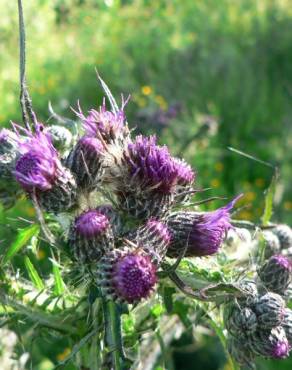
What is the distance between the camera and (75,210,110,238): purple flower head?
116 cm

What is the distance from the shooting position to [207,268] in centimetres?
134

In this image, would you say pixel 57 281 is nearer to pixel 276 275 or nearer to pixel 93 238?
pixel 93 238

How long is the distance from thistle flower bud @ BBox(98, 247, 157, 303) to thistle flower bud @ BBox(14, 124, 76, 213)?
6.7 inches

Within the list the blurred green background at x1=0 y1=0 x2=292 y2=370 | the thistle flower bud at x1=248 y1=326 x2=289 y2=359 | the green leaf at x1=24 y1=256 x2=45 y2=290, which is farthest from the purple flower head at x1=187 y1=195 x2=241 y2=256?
the blurred green background at x1=0 y1=0 x2=292 y2=370

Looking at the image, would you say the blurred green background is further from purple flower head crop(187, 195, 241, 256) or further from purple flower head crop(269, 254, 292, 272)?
purple flower head crop(187, 195, 241, 256)

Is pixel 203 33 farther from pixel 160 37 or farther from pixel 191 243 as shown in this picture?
pixel 191 243

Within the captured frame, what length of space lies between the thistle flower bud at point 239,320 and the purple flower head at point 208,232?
Answer: 0.47 ft

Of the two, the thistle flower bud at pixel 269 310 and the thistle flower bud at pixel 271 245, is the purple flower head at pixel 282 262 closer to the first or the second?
the thistle flower bud at pixel 269 310

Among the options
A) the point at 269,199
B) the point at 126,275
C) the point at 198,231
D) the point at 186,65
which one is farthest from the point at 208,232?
the point at 186,65

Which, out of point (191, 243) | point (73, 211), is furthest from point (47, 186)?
point (191, 243)

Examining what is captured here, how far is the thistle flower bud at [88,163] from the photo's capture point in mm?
1279

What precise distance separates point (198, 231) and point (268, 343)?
0.30m

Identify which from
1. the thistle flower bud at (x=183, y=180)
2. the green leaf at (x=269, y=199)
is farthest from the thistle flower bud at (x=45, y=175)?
the green leaf at (x=269, y=199)

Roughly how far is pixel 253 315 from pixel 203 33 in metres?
6.69
